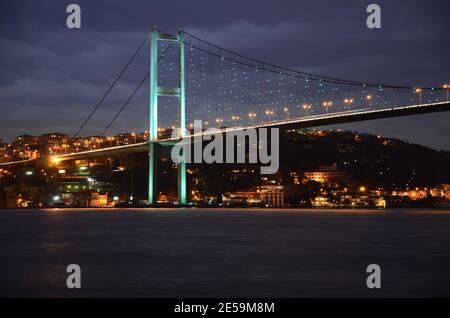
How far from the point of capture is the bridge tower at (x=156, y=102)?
4809cm

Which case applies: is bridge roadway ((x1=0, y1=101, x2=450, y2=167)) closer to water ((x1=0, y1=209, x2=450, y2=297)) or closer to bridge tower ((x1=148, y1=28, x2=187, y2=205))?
bridge tower ((x1=148, y1=28, x2=187, y2=205))

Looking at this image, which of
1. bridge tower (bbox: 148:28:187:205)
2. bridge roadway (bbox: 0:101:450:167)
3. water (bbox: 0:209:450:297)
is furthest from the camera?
bridge tower (bbox: 148:28:187:205)

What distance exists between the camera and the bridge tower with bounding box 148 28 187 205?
158 ft

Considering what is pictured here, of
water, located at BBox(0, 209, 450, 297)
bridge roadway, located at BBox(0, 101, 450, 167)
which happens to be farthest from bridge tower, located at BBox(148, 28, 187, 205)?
water, located at BBox(0, 209, 450, 297)

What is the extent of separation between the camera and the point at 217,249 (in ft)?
64.1

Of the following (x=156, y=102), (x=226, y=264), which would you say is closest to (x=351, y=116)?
(x=156, y=102)

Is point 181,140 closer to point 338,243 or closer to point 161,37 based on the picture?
point 161,37

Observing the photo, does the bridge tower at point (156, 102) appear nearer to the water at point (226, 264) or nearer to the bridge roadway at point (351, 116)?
the bridge roadway at point (351, 116)

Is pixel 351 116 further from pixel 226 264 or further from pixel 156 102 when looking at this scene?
pixel 226 264

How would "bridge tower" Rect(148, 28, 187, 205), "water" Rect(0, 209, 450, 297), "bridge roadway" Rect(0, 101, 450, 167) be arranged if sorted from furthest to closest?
Answer: 1. "bridge tower" Rect(148, 28, 187, 205)
2. "bridge roadway" Rect(0, 101, 450, 167)
3. "water" Rect(0, 209, 450, 297)

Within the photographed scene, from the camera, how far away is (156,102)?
1955 inches

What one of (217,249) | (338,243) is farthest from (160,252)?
(338,243)

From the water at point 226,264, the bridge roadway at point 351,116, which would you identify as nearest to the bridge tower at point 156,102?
the bridge roadway at point 351,116
